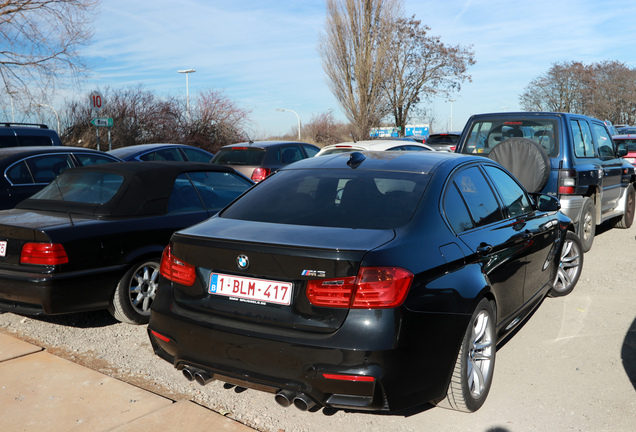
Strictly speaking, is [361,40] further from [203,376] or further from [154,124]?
[203,376]

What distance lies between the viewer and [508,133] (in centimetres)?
791

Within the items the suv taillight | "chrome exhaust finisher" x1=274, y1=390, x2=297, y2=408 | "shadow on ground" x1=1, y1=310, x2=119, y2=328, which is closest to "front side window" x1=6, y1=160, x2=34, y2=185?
"shadow on ground" x1=1, y1=310, x2=119, y2=328

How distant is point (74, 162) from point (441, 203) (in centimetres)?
588

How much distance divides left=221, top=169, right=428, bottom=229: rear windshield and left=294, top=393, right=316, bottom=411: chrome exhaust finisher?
90 centimetres

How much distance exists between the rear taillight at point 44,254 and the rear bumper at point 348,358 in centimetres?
194

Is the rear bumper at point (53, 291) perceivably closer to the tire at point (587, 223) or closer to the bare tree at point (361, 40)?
the tire at point (587, 223)

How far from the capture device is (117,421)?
324cm

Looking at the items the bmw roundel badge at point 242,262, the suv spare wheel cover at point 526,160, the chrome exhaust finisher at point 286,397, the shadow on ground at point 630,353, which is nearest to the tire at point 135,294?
the bmw roundel badge at point 242,262

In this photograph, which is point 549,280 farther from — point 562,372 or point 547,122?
point 547,122

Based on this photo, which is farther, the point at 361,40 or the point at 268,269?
the point at 361,40

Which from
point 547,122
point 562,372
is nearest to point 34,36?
point 547,122

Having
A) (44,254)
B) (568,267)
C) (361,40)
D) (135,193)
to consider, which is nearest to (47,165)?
(135,193)

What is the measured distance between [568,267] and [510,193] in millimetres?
1949

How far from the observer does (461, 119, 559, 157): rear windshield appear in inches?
290
